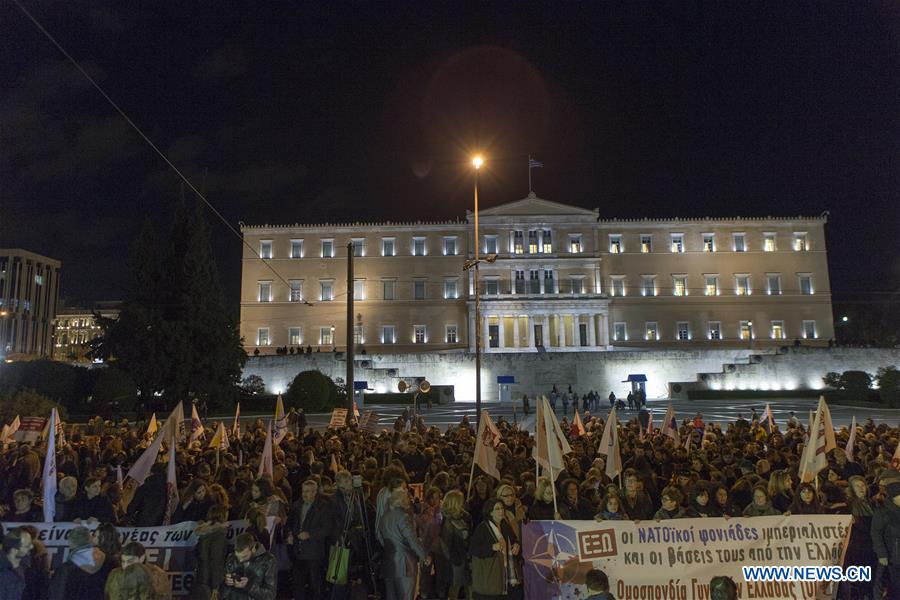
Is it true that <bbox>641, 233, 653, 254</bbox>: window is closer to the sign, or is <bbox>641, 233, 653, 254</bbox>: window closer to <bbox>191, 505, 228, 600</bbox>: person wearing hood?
the sign

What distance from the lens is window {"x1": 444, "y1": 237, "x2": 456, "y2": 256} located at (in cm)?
5934

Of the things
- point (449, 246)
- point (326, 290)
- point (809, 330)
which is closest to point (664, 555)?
point (449, 246)

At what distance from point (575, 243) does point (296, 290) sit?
1011 inches

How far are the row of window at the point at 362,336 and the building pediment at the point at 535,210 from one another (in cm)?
1095

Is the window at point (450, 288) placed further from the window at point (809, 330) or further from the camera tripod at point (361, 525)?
the camera tripod at point (361, 525)

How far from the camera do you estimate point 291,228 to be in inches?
2360

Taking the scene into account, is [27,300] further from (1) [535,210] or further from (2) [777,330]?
(2) [777,330]

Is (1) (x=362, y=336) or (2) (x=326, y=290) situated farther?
(2) (x=326, y=290)

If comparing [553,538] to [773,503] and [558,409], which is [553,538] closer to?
[773,503]

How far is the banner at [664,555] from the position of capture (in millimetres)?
5906

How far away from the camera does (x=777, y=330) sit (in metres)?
57.7

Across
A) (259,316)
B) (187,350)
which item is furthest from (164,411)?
(259,316)

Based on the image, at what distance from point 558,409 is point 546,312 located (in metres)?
18.4

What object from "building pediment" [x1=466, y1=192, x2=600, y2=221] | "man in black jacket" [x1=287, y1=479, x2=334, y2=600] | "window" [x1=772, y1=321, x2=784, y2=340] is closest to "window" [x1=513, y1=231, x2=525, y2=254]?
"building pediment" [x1=466, y1=192, x2=600, y2=221]
